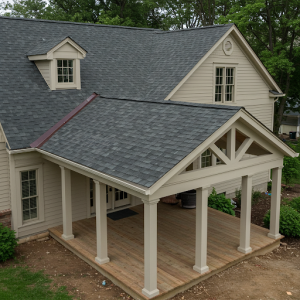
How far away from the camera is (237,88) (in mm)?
18062

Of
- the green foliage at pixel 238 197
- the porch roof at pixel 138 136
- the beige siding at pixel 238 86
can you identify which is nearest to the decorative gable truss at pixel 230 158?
the porch roof at pixel 138 136

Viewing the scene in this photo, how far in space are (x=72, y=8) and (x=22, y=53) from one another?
2823 centimetres

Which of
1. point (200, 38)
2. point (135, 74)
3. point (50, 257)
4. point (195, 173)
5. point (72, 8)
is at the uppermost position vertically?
point (72, 8)

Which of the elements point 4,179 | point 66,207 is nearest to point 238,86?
point 66,207

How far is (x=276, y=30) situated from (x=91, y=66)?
23428 mm

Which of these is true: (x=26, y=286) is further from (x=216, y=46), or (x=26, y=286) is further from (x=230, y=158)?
(x=216, y=46)

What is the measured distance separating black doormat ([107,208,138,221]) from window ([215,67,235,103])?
22.0ft

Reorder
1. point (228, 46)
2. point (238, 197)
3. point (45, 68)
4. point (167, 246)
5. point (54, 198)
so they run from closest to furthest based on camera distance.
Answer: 1. point (167, 246)
2. point (54, 198)
3. point (45, 68)
4. point (228, 46)
5. point (238, 197)

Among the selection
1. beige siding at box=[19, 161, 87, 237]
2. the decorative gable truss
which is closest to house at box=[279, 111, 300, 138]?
the decorative gable truss

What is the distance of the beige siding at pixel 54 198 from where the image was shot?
12875 mm

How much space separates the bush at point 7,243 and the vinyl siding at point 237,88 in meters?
8.12

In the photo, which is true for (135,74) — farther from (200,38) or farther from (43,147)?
(43,147)

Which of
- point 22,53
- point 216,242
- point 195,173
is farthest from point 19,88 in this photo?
point 216,242

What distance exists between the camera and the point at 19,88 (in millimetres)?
13625
